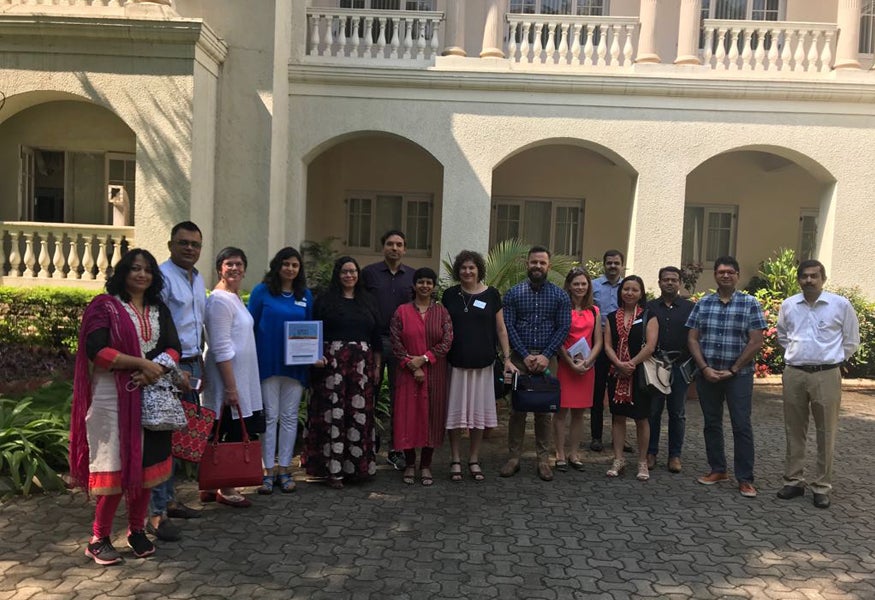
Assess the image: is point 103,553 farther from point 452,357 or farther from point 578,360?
point 578,360

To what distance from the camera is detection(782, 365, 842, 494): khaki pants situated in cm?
527

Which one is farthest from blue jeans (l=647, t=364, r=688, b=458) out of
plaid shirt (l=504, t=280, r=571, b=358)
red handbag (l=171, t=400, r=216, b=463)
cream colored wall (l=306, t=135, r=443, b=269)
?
cream colored wall (l=306, t=135, r=443, b=269)

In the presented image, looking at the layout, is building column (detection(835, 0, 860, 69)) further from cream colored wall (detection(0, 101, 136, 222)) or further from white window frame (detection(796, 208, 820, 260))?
cream colored wall (detection(0, 101, 136, 222))

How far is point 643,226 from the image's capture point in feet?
37.5

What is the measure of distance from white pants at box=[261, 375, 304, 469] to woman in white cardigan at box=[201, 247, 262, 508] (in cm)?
26

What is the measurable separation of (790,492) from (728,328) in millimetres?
1385

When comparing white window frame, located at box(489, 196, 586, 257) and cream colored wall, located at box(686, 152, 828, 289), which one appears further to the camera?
white window frame, located at box(489, 196, 586, 257)

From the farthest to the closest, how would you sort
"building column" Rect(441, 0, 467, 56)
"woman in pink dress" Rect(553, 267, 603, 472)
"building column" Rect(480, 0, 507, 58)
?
1. "building column" Rect(441, 0, 467, 56)
2. "building column" Rect(480, 0, 507, 58)
3. "woman in pink dress" Rect(553, 267, 603, 472)

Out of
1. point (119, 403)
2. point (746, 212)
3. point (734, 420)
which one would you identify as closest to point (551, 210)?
point (746, 212)

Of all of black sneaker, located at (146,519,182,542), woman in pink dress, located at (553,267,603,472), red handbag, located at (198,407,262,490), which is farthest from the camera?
woman in pink dress, located at (553,267,603,472)

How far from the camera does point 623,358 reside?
5879 millimetres

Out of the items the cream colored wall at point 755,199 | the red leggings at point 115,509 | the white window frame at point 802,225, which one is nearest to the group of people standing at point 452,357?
the red leggings at point 115,509

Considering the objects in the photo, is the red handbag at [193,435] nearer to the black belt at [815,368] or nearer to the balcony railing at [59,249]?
the black belt at [815,368]

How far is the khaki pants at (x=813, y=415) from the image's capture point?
17.3ft
